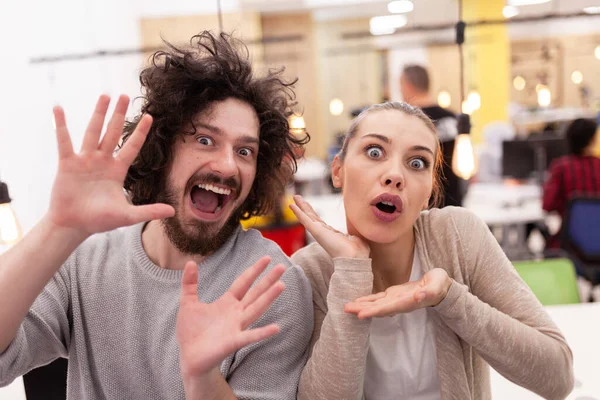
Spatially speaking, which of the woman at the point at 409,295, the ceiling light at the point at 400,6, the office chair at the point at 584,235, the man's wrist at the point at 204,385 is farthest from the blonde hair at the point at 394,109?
the ceiling light at the point at 400,6

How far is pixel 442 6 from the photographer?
9.94m

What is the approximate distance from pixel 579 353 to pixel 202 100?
152 centimetres

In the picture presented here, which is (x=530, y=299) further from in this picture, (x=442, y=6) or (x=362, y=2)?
(x=442, y=6)

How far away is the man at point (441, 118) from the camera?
10.6ft

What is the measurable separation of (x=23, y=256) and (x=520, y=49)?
14.2 m

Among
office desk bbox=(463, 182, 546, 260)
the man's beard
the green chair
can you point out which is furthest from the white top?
office desk bbox=(463, 182, 546, 260)

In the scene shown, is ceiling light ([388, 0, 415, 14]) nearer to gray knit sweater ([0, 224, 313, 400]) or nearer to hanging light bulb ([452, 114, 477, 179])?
hanging light bulb ([452, 114, 477, 179])

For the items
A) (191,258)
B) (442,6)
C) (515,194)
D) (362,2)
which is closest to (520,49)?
(442,6)

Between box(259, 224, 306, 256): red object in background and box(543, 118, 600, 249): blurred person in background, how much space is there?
6.06 feet

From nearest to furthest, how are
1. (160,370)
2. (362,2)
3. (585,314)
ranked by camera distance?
(160,370) < (585,314) < (362,2)

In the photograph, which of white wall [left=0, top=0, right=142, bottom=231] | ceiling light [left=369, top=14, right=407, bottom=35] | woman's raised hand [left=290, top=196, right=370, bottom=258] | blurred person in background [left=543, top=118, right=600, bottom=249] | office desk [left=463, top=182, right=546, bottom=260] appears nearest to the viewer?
woman's raised hand [left=290, top=196, right=370, bottom=258]

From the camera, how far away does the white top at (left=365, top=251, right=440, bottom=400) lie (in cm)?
138

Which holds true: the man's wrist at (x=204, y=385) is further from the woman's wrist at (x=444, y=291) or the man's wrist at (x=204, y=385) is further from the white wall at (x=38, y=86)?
the white wall at (x=38, y=86)

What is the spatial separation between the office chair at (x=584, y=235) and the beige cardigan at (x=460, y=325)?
A: 2.31 meters
